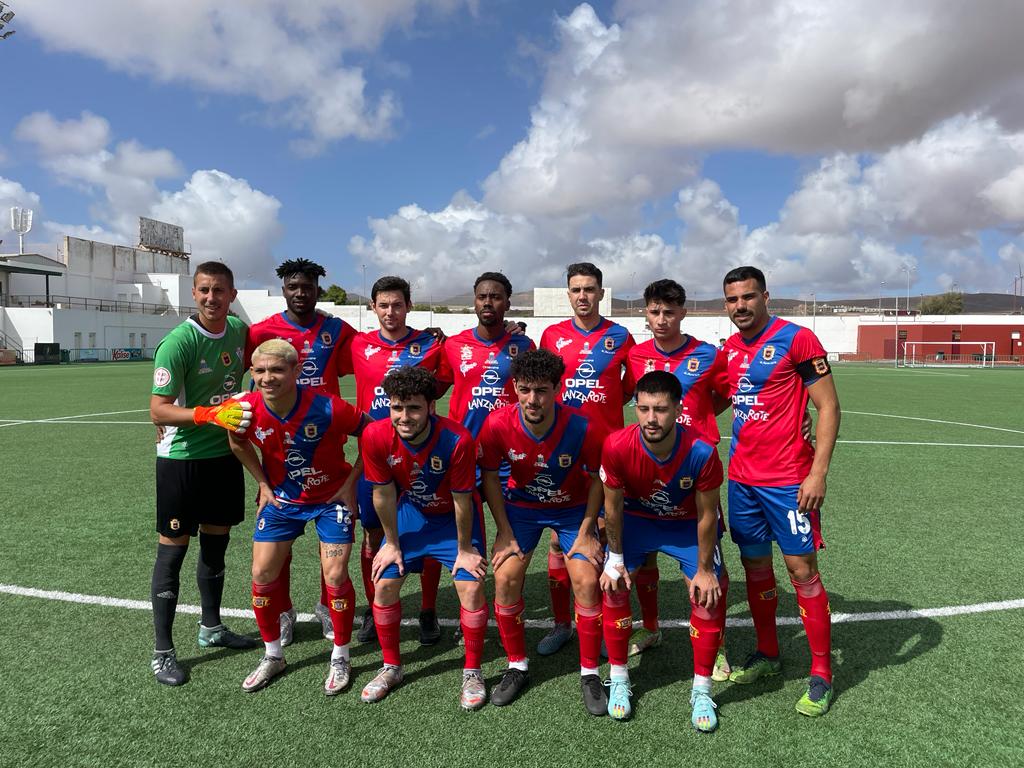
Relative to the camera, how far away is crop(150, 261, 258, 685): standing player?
12.0 feet

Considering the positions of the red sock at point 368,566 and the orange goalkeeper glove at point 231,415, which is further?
the red sock at point 368,566

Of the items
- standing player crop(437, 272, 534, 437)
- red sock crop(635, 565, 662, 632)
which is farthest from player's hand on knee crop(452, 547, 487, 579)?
red sock crop(635, 565, 662, 632)

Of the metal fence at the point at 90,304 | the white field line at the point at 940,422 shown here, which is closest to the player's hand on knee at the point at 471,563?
the white field line at the point at 940,422

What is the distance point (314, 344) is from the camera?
14.5ft

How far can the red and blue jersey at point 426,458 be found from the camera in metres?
3.47

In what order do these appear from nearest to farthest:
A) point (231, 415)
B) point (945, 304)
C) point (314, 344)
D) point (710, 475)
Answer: point (710, 475) < point (231, 415) < point (314, 344) < point (945, 304)

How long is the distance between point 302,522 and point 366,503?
1.36ft

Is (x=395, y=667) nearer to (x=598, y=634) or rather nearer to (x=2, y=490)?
(x=598, y=634)

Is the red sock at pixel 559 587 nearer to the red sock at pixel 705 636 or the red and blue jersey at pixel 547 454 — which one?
the red and blue jersey at pixel 547 454

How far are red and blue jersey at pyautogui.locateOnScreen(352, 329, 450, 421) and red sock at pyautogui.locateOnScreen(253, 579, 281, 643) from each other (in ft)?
4.00

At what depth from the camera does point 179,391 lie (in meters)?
3.73

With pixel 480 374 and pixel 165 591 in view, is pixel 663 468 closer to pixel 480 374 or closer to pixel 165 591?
pixel 480 374

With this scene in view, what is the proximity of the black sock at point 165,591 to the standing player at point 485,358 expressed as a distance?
1869 mm

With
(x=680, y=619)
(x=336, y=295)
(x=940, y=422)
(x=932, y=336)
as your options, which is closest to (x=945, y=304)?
(x=932, y=336)
